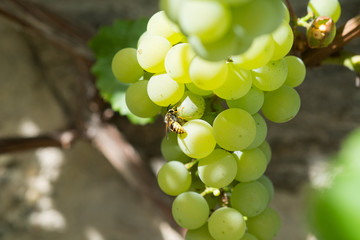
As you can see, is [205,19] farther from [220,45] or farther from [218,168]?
[218,168]

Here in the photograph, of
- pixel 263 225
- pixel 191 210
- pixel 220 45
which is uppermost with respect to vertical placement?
pixel 220 45

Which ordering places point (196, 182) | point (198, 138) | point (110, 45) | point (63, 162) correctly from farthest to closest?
1. point (63, 162)
2. point (110, 45)
3. point (196, 182)
4. point (198, 138)

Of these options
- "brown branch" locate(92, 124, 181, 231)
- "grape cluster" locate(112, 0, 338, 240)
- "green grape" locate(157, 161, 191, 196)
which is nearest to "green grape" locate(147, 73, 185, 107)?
"grape cluster" locate(112, 0, 338, 240)

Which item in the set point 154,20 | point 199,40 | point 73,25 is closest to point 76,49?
point 73,25

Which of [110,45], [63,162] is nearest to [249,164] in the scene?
[110,45]

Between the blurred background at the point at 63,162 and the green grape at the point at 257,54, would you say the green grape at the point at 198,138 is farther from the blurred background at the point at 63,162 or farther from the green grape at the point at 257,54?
the blurred background at the point at 63,162

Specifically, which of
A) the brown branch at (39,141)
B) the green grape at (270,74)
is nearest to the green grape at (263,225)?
the green grape at (270,74)
